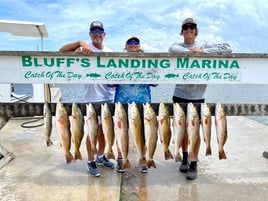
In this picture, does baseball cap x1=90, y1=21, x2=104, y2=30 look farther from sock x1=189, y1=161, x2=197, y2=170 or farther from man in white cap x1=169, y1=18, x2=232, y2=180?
sock x1=189, y1=161, x2=197, y2=170

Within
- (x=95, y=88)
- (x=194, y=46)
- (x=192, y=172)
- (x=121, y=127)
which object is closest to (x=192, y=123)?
(x=121, y=127)

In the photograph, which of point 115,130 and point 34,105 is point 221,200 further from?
point 34,105

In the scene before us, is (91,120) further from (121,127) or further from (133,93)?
(133,93)

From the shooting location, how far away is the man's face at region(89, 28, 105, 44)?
4.09 metres

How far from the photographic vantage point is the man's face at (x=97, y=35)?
409 centimetres

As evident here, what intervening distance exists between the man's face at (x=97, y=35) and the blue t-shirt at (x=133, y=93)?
0.66 meters

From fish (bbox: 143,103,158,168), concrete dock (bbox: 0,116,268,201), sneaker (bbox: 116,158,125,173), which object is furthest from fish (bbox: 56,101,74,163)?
sneaker (bbox: 116,158,125,173)

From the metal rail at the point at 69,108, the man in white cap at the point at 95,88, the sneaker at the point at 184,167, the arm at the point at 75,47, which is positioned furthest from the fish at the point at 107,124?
the sneaker at the point at 184,167

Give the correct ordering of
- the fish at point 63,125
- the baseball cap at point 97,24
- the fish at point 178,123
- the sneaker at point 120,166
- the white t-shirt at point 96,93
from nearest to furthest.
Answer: the fish at point 63,125
the fish at point 178,123
the baseball cap at point 97,24
the white t-shirt at point 96,93
the sneaker at point 120,166

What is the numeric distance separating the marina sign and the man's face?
0.51 m

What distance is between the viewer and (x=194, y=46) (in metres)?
4.17

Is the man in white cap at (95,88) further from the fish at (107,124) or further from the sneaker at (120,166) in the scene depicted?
the fish at (107,124)

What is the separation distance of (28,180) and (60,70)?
5.24 ft

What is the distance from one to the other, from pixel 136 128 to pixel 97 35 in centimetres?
142
